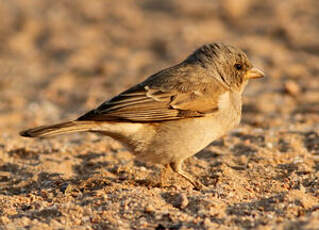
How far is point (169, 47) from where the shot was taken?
12453 mm

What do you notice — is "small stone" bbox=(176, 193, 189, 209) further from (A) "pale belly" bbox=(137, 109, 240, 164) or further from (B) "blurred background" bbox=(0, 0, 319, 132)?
(B) "blurred background" bbox=(0, 0, 319, 132)

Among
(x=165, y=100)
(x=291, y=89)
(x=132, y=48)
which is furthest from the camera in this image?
(x=132, y=48)

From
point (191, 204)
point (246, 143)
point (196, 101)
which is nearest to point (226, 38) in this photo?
point (246, 143)

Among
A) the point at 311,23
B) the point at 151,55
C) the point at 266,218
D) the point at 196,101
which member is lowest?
the point at 266,218

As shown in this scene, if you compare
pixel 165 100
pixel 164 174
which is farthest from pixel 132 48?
pixel 164 174

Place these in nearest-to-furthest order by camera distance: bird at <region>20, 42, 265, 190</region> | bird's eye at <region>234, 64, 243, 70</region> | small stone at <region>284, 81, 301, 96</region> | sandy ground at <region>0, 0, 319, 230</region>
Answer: sandy ground at <region>0, 0, 319, 230</region> < bird at <region>20, 42, 265, 190</region> < bird's eye at <region>234, 64, 243, 70</region> < small stone at <region>284, 81, 301, 96</region>

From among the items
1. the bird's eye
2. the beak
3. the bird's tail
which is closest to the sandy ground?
the bird's tail

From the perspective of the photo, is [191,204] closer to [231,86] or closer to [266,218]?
[266,218]

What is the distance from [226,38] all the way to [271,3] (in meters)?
2.28

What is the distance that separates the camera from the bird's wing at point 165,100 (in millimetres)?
5906

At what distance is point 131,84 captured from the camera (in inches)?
423

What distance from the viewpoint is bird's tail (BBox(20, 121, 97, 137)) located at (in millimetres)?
5434

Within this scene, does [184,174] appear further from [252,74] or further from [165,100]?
[252,74]

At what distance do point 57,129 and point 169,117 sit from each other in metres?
1.28
